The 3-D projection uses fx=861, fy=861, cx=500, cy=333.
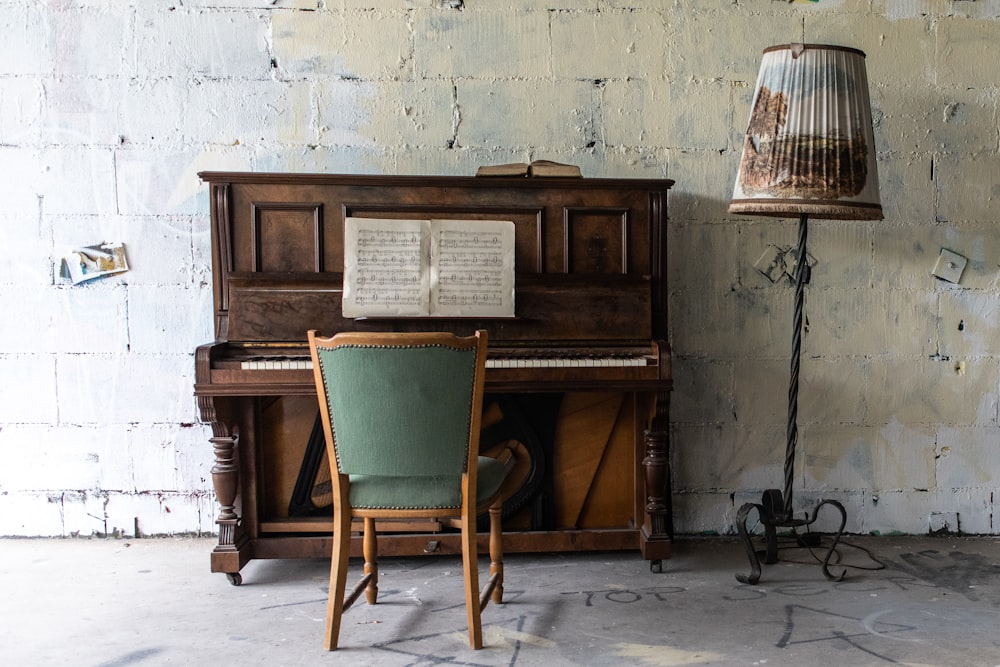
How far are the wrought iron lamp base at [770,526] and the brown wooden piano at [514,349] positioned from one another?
0.27 meters

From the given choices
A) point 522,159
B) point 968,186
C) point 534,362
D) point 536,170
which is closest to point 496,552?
point 534,362

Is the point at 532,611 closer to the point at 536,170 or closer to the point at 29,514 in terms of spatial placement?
the point at 536,170

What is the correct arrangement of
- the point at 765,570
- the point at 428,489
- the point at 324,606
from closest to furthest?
the point at 428,489 < the point at 324,606 < the point at 765,570

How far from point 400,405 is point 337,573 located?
521mm

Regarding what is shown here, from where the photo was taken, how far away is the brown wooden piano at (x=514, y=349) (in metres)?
2.90

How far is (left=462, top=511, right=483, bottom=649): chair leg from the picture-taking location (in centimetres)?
232

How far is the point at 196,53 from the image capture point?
337 cm

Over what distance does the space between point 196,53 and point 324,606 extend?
2155 mm

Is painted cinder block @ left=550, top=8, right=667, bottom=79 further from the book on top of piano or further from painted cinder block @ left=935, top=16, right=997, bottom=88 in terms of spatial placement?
painted cinder block @ left=935, top=16, right=997, bottom=88

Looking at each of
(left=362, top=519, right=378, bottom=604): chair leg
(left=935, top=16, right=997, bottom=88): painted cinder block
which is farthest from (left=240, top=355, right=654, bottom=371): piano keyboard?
(left=935, top=16, right=997, bottom=88): painted cinder block

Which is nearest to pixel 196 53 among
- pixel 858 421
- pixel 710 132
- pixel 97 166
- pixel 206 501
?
pixel 97 166

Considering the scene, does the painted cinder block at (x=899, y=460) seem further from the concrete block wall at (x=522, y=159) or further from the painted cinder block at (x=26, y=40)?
the painted cinder block at (x=26, y=40)

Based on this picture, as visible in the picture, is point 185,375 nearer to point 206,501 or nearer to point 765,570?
point 206,501

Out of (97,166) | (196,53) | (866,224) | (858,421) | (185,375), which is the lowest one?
(858,421)
